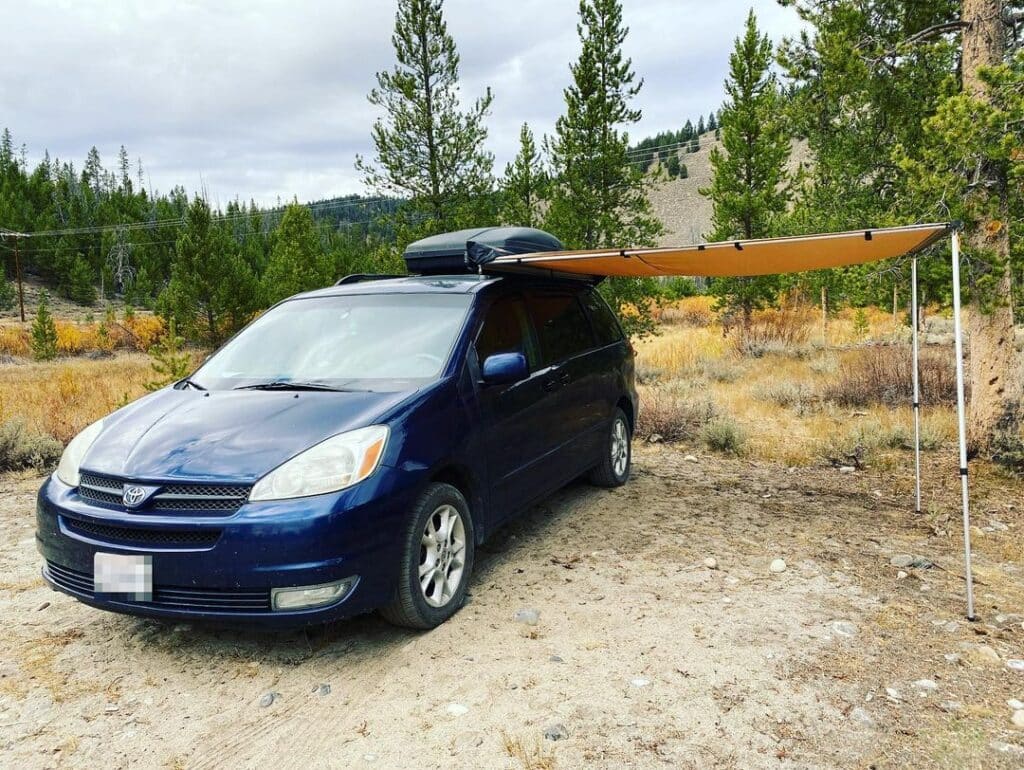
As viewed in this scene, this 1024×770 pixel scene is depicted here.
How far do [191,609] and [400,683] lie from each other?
3.18 feet

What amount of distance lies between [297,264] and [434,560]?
24571 millimetres

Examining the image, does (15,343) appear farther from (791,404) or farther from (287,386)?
(287,386)

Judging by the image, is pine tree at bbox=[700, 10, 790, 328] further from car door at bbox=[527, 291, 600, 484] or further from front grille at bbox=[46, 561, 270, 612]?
front grille at bbox=[46, 561, 270, 612]

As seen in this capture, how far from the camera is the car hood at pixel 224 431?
10.2ft

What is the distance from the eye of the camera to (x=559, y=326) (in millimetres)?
5312

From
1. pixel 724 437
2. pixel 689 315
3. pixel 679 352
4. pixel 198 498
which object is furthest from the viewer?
pixel 689 315

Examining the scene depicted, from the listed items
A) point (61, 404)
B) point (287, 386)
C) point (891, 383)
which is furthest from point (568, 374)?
point (61, 404)

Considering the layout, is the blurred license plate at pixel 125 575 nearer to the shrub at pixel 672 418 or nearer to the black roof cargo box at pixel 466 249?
the black roof cargo box at pixel 466 249

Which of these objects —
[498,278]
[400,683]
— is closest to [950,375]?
[498,278]

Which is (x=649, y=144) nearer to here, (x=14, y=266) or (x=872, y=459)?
(x=14, y=266)

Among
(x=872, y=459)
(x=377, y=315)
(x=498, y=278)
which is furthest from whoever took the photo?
(x=872, y=459)

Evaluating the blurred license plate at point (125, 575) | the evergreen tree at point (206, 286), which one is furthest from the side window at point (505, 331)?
the evergreen tree at point (206, 286)

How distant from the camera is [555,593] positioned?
4094 millimetres

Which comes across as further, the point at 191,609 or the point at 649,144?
the point at 649,144
